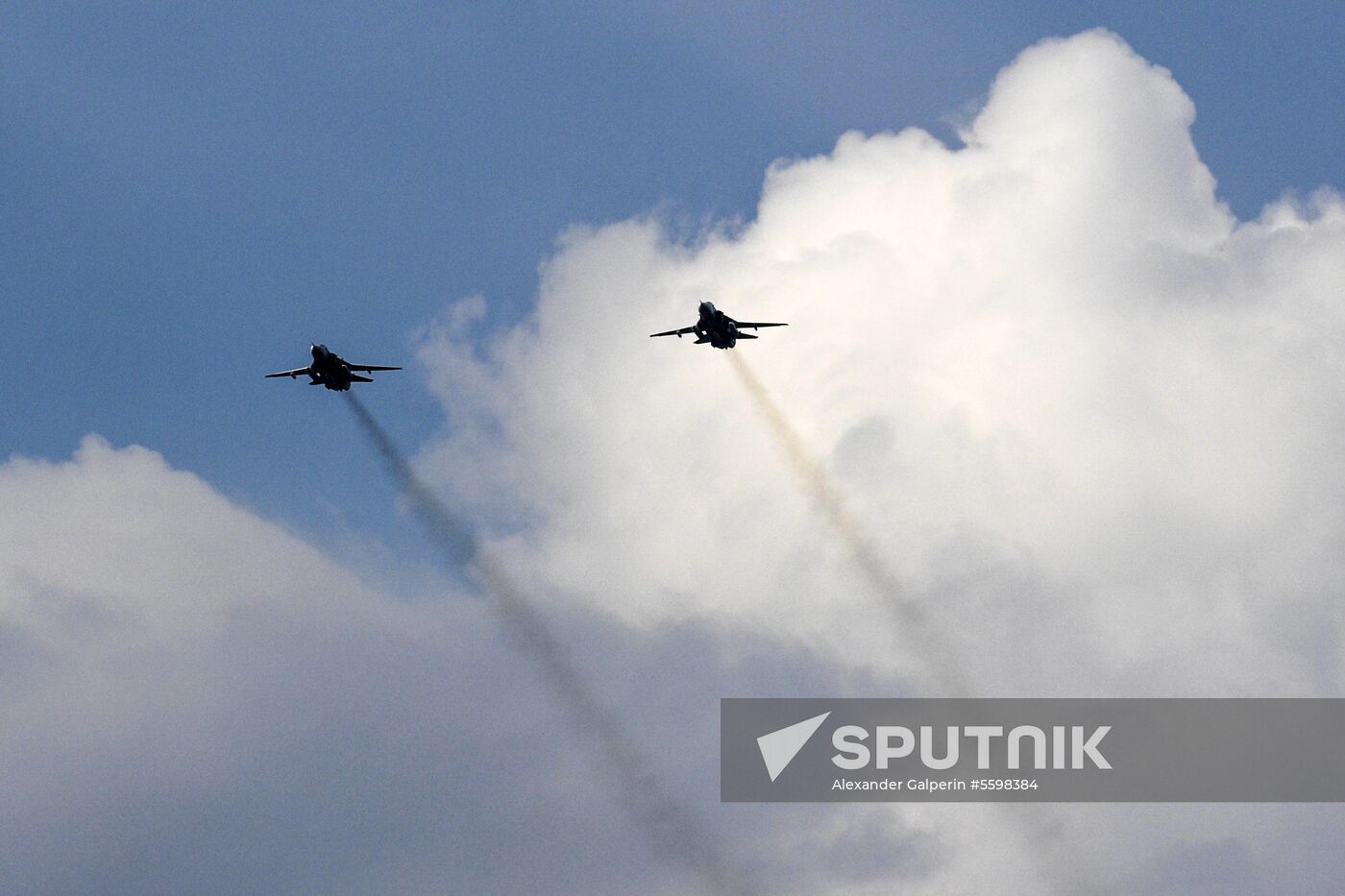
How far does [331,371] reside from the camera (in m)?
195

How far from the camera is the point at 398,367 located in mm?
193750

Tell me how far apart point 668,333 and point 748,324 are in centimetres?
819

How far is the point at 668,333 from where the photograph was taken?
7859 inches

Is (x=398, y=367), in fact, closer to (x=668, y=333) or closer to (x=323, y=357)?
(x=323, y=357)

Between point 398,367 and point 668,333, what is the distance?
27.1 metres

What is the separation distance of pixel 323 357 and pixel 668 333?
34.1 meters

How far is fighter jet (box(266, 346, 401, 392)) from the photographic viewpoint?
194250mm

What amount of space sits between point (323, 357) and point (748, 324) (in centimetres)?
4177

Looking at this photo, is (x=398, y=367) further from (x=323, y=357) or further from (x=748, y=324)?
(x=748, y=324)

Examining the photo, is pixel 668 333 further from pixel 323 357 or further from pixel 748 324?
pixel 323 357

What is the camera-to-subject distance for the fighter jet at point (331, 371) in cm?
19425

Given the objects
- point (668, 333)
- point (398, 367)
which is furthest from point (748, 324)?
point (398, 367)

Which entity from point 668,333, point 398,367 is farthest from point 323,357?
point 668,333
